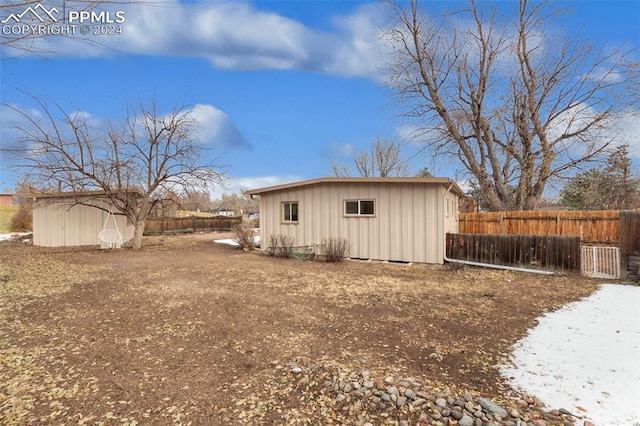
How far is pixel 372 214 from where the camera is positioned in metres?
9.41

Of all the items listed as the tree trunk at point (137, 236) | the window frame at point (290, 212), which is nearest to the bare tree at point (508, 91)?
the window frame at point (290, 212)

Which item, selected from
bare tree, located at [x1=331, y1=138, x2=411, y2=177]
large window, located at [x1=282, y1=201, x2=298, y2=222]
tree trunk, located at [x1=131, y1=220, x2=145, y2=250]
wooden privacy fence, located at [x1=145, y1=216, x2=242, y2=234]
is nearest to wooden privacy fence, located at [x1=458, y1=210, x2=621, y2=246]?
large window, located at [x1=282, y1=201, x2=298, y2=222]

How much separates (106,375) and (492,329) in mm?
4250

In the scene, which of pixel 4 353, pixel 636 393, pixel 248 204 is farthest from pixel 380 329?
pixel 248 204

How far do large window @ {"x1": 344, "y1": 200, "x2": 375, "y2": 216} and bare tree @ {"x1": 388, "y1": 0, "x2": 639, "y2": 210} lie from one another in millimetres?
7314

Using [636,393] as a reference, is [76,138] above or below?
above

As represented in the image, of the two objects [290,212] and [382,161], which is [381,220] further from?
[382,161]

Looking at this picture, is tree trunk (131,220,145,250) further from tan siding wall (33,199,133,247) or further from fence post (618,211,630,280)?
fence post (618,211,630,280)

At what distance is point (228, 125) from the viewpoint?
12.8 meters

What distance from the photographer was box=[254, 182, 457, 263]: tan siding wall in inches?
341

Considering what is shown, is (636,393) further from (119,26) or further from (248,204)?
(248,204)

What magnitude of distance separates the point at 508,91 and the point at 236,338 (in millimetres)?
16006

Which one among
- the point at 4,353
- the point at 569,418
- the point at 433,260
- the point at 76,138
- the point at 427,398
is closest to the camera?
the point at 569,418

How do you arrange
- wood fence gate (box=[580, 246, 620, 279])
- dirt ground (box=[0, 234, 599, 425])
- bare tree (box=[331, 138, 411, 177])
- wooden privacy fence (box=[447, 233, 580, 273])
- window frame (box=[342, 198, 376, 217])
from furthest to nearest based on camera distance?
bare tree (box=[331, 138, 411, 177])
window frame (box=[342, 198, 376, 217])
wooden privacy fence (box=[447, 233, 580, 273])
wood fence gate (box=[580, 246, 620, 279])
dirt ground (box=[0, 234, 599, 425])
